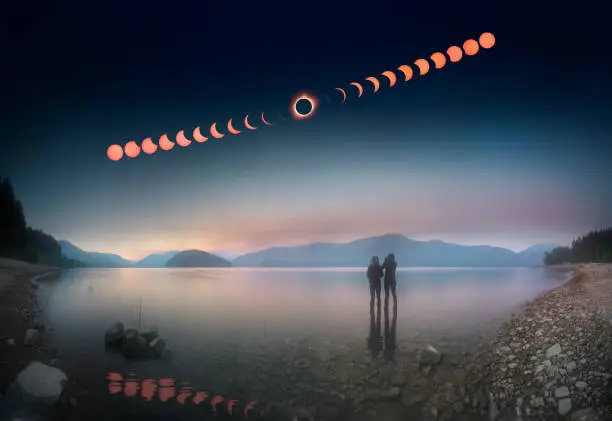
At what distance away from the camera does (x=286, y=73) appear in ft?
13.4

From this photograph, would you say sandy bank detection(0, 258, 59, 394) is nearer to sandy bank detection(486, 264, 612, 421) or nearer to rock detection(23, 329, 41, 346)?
rock detection(23, 329, 41, 346)

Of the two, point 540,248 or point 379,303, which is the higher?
point 540,248

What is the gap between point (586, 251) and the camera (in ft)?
12.7

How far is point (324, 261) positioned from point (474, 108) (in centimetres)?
188

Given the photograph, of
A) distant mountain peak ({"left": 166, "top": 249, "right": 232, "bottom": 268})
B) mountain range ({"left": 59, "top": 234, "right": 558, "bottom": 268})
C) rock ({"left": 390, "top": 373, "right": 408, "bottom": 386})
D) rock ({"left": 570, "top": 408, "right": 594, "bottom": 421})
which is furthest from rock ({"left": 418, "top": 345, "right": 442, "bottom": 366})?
distant mountain peak ({"left": 166, "top": 249, "right": 232, "bottom": 268})

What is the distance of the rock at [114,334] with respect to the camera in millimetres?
3922

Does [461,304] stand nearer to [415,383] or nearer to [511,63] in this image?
[415,383]

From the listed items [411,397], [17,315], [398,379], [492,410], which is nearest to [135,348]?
[17,315]

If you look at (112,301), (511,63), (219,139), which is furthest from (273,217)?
(511,63)

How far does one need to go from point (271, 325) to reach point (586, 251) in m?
2.79

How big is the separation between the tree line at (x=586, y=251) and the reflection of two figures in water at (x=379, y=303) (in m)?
1.32

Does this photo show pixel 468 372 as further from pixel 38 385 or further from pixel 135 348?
pixel 38 385

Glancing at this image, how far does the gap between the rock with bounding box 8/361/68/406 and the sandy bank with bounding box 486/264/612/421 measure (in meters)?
3.49

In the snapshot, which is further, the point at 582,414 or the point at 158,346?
the point at 158,346
